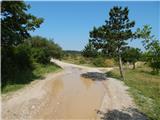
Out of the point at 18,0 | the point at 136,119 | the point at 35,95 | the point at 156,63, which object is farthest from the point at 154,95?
the point at 18,0

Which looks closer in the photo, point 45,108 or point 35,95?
point 45,108

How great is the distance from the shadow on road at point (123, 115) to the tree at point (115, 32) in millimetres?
16768

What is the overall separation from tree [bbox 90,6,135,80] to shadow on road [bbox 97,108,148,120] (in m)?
16.8

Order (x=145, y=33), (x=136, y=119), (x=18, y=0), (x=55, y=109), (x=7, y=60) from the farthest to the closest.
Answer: (x=7, y=60)
(x=18, y=0)
(x=55, y=109)
(x=136, y=119)
(x=145, y=33)

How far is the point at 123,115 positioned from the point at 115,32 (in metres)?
18.7

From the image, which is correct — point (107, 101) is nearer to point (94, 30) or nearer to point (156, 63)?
point (156, 63)

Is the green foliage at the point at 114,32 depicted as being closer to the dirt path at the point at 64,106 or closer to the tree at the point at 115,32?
the tree at the point at 115,32

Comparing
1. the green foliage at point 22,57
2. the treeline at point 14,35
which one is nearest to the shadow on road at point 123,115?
the treeline at point 14,35

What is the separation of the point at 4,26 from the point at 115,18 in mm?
15315

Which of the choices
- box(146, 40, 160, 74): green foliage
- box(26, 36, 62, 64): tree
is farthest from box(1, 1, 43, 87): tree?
box(26, 36, 62, 64): tree

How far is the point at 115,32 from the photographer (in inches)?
1265

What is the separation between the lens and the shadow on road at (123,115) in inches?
560

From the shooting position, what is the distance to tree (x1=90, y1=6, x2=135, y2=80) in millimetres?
31469

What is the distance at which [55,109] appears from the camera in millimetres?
15352
